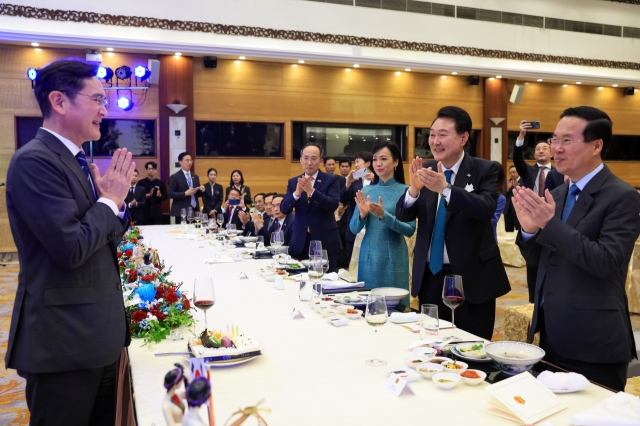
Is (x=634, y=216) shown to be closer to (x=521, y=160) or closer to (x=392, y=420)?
(x=392, y=420)

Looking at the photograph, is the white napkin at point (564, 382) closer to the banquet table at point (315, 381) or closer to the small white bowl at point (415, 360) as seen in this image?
the banquet table at point (315, 381)

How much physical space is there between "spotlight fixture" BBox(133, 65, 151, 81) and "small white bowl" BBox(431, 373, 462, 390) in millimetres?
9215

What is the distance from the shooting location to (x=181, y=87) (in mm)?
10352

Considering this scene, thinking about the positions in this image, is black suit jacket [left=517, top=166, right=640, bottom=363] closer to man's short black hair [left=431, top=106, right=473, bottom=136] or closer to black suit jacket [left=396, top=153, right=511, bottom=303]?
black suit jacket [left=396, top=153, right=511, bottom=303]

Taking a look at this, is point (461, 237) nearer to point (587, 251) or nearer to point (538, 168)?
point (587, 251)

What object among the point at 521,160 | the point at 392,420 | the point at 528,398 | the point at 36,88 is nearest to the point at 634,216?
the point at 528,398

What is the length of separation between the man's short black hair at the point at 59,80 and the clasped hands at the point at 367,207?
1.95 metres

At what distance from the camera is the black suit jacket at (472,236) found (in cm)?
279

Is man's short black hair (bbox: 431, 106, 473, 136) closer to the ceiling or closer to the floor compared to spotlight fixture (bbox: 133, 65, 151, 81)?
closer to the floor

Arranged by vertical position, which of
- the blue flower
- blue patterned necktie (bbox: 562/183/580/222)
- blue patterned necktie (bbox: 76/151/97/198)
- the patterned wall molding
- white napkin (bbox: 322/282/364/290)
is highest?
the patterned wall molding

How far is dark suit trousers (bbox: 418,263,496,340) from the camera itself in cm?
289

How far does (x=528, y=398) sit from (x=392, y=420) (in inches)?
15.4

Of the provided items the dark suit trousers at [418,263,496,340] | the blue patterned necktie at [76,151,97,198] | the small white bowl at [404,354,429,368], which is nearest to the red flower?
the blue patterned necktie at [76,151,97,198]

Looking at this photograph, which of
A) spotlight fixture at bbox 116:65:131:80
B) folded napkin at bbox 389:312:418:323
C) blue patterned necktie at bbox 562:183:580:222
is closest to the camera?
blue patterned necktie at bbox 562:183:580:222
